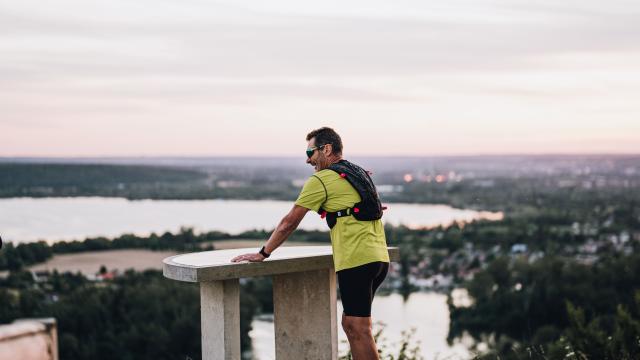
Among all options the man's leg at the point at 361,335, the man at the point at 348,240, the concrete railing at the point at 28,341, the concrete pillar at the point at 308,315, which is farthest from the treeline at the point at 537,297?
the concrete railing at the point at 28,341

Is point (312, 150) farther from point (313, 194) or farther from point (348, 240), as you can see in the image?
point (348, 240)

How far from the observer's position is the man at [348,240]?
4500mm

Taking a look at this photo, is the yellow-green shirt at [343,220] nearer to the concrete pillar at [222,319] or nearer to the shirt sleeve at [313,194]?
the shirt sleeve at [313,194]

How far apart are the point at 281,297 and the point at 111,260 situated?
56.4 m

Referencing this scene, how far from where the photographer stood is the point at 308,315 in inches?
223

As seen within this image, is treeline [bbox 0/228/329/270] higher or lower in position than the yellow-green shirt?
lower

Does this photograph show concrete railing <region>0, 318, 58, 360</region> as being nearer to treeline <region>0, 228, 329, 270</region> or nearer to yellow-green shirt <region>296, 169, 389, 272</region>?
yellow-green shirt <region>296, 169, 389, 272</region>

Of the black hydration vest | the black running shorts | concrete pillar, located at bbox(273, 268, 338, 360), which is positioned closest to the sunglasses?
the black hydration vest

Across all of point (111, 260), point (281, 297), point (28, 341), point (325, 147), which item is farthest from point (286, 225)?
point (111, 260)

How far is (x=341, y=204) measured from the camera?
452 centimetres

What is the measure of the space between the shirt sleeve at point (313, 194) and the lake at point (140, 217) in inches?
1893

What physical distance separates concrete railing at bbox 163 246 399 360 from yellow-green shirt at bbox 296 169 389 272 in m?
0.67

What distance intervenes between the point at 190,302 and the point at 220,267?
1620 inches

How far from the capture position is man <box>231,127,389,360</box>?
4.50m
